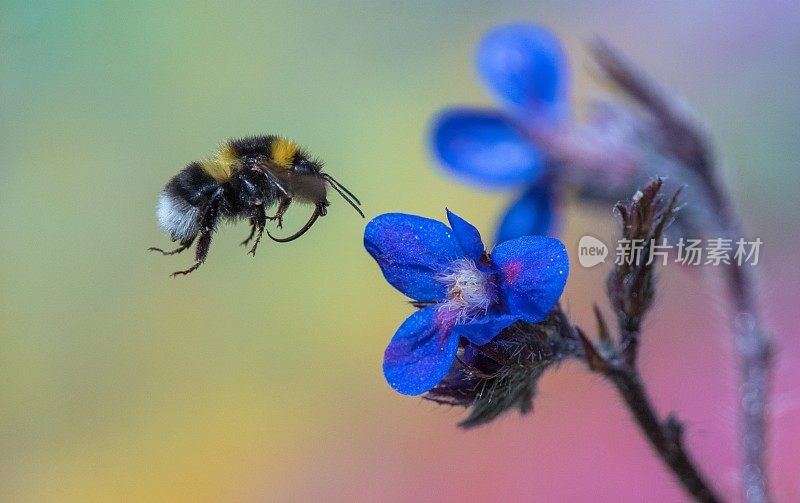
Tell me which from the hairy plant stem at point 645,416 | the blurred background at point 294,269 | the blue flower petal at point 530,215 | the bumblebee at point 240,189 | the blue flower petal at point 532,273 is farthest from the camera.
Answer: the blurred background at point 294,269

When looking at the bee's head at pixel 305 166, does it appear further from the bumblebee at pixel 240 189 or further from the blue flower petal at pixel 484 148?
the blue flower petal at pixel 484 148

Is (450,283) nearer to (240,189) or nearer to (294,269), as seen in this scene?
(240,189)

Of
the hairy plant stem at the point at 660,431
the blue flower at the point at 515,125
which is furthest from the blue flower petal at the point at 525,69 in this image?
the hairy plant stem at the point at 660,431

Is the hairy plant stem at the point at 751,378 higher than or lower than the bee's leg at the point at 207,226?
higher

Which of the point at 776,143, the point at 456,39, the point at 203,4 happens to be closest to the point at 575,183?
the point at 776,143

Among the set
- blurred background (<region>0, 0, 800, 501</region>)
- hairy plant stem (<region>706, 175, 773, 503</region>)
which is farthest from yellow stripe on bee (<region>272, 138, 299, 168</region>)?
blurred background (<region>0, 0, 800, 501</region>)

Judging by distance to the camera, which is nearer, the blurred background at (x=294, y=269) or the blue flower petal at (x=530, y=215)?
the blue flower petal at (x=530, y=215)
